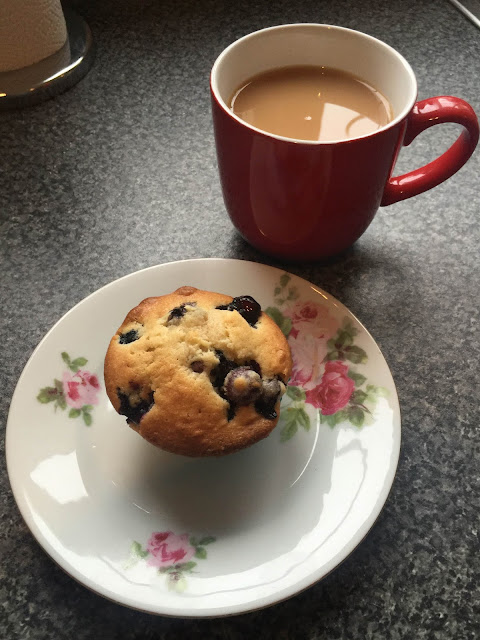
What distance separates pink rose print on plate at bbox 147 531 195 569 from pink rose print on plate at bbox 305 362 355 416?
20cm

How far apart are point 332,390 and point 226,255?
260 mm

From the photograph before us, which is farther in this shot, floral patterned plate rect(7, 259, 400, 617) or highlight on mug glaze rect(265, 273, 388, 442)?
highlight on mug glaze rect(265, 273, 388, 442)

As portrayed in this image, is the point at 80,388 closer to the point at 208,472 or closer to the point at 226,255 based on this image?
the point at 208,472

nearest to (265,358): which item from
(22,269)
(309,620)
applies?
(309,620)

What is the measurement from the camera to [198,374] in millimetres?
581

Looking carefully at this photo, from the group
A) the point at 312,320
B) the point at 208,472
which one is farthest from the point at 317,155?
the point at 208,472

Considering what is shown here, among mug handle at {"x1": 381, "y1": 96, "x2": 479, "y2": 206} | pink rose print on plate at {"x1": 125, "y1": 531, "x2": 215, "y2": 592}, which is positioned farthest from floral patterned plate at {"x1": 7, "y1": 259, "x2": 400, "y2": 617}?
mug handle at {"x1": 381, "y1": 96, "x2": 479, "y2": 206}

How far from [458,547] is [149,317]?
0.39 meters

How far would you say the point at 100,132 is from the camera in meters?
0.95

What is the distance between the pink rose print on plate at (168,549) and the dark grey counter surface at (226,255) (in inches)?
2.2

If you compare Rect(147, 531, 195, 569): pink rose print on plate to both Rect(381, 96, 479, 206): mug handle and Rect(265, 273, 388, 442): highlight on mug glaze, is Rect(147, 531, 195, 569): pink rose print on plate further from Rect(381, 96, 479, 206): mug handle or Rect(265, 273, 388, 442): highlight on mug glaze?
Rect(381, 96, 479, 206): mug handle

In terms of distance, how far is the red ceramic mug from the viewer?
0.61 meters

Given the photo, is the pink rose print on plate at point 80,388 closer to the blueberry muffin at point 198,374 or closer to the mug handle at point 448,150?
the blueberry muffin at point 198,374

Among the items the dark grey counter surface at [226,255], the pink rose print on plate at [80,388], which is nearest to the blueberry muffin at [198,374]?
the pink rose print on plate at [80,388]
